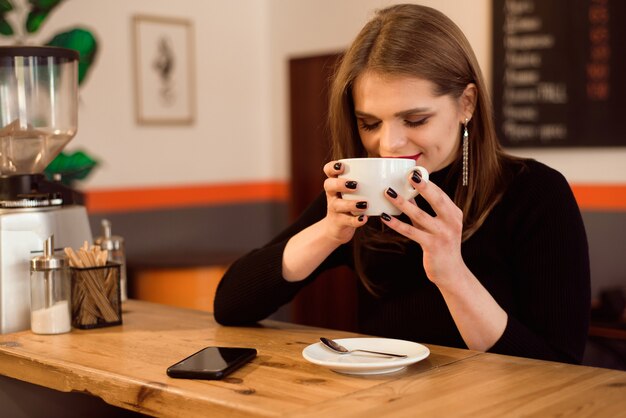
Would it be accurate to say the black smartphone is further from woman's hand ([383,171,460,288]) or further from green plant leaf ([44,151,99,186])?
green plant leaf ([44,151,99,186])

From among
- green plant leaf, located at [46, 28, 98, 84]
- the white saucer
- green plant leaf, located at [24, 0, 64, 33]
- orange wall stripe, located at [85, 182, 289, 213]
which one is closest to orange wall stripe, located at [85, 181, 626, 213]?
orange wall stripe, located at [85, 182, 289, 213]

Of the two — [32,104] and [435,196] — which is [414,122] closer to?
[435,196]

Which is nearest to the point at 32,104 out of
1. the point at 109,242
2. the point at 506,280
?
the point at 109,242

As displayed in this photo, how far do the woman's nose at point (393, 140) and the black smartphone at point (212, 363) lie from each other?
1.56 feet

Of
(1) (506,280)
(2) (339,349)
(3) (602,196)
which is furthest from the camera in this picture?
(3) (602,196)

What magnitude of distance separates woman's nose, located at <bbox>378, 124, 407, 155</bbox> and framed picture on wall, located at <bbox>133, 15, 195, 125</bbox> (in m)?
3.04

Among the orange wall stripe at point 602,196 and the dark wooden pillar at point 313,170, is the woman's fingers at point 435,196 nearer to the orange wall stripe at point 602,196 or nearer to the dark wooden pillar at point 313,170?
the orange wall stripe at point 602,196

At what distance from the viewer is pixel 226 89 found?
16.3ft

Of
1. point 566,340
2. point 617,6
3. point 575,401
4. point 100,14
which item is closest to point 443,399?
point 575,401

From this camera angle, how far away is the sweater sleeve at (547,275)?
1.58 meters

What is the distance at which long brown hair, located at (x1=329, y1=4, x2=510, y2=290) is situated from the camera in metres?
1.70

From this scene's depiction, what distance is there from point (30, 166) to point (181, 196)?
9.03ft

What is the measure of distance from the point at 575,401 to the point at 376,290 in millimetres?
721

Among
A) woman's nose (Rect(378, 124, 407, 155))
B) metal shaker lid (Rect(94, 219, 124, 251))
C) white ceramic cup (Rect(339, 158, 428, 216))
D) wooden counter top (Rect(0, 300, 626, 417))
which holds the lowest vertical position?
wooden counter top (Rect(0, 300, 626, 417))
